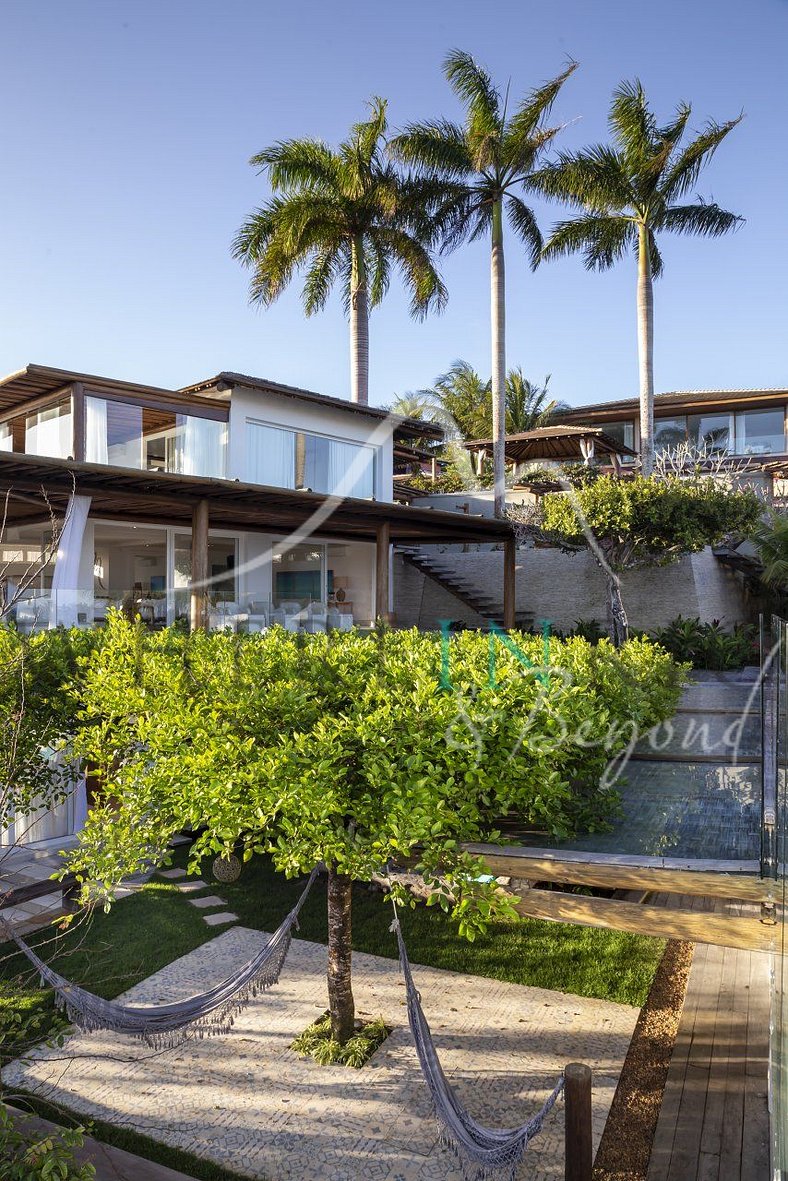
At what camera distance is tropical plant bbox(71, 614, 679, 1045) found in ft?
16.4

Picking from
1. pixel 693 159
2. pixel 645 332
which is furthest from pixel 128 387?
pixel 693 159

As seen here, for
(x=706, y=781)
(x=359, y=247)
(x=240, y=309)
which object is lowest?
(x=706, y=781)

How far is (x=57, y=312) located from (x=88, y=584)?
553 cm

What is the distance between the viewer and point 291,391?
61.9ft

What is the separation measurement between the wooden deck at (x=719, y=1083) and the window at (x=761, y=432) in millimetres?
26010

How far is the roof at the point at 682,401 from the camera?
30000 millimetres

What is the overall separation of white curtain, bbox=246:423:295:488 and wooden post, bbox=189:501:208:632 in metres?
3.99

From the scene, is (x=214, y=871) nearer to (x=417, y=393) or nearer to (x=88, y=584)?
(x=88, y=584)

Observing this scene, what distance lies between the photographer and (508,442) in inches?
1008

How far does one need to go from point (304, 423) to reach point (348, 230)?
7861 millimetres

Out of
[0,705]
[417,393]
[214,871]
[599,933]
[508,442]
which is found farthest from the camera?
[417,393]

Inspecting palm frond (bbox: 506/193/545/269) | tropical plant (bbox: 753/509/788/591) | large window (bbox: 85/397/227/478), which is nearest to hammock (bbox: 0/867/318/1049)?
large window (bbox: 85/397/227/478)

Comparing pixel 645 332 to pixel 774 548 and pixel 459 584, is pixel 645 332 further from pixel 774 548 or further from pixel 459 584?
pixel 459 584

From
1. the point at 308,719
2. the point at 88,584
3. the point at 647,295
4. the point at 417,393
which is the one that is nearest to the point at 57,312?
the point at 88,584
